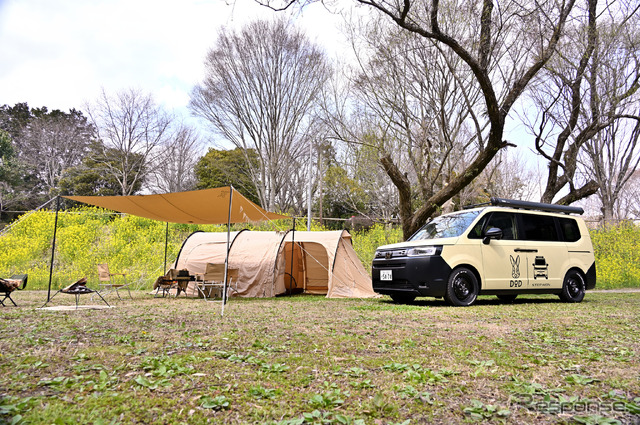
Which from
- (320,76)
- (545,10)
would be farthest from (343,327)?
(320,76)

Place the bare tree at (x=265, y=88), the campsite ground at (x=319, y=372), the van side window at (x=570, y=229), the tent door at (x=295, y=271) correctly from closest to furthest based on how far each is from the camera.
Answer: the campsite ground at (x=319, y=372) → the van side window at (x=570, y=229) → the tent door at (x=295, y=271) → the bare tree at (x=265, y=88)

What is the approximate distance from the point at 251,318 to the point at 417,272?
2978mm

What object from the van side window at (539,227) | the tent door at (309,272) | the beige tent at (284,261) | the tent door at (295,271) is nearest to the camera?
the van side window at (539,227)

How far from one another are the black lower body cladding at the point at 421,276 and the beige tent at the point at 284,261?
9.55ft

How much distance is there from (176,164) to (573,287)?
22.1m

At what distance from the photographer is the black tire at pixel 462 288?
7.43 meters

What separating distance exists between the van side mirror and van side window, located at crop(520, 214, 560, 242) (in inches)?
39.0

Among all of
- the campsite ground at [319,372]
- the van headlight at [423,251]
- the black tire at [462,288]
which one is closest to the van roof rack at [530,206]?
the black tire at [462,288]

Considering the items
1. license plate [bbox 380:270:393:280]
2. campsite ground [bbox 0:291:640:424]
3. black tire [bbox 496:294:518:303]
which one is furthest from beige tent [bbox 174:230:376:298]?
campsite ground [bbox 0:291:640:424]

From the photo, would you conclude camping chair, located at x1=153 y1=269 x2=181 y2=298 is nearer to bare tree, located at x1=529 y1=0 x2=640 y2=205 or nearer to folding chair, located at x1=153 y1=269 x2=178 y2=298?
folding chair, located at x1=153 y1=269 x2=178 y2=298

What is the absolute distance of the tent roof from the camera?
830cm

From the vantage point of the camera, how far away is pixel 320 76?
52.7ft

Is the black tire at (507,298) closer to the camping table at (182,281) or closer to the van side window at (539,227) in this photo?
the van side window at (539,227)

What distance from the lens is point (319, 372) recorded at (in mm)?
3094
